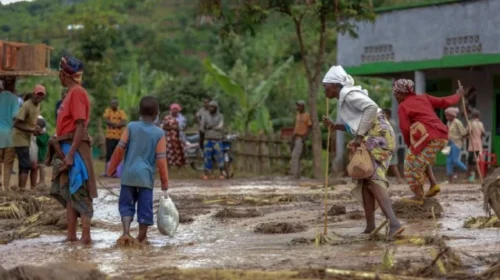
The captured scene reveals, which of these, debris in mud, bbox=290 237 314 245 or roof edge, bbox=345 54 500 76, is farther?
roof edge, bbox=345 54 500 76

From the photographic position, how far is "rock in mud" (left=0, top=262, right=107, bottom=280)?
6.28 metres

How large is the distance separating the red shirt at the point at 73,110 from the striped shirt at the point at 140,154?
43 cm

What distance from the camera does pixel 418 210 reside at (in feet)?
36.6

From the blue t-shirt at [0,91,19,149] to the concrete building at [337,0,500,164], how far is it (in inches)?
469

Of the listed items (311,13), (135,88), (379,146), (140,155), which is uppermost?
(311,13)

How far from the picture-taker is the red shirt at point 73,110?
9117 millimetres

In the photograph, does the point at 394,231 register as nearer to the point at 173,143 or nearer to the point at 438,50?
the point at 173,143

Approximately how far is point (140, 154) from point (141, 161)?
65 mm

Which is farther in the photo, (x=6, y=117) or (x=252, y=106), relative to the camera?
(x=252, y=106)

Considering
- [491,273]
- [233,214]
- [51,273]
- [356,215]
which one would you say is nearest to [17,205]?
[233,214]

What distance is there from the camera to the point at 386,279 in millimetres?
5945

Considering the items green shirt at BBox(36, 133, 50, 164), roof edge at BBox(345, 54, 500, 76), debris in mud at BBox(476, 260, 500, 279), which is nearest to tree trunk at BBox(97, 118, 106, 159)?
roof edge at BBox(345, 54, 500, 76)

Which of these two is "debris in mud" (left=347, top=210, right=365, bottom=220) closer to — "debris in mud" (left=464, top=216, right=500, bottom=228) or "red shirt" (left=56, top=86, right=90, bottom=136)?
"debris in mud" (left=464, top=216, right=500, bottom=228)

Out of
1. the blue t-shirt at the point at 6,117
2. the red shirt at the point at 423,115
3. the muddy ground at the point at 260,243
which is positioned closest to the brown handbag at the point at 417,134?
the red shirt at the point at 423,115
